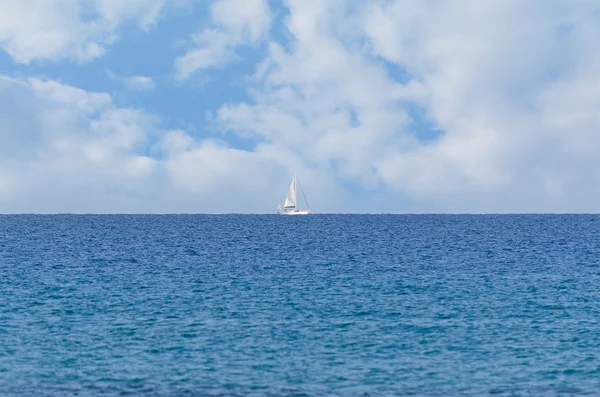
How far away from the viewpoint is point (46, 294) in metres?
54.9

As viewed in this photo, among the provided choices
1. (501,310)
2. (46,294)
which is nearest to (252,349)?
(501,310)

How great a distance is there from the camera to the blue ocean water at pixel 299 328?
3127cm

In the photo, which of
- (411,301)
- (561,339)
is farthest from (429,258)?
(561,339)

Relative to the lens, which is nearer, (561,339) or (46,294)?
(561,339)

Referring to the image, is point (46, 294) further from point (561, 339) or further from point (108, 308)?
point (561, 339)

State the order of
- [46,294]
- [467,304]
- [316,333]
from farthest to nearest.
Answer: [46,294] < [467,304] < [316,333]

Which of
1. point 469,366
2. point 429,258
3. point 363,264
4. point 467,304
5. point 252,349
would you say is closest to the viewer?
point 469,366

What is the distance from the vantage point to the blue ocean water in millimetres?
31266

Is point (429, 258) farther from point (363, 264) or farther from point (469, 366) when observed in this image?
point (469, 366)

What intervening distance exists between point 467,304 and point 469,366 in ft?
57.2

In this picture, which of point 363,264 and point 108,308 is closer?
point 108,308

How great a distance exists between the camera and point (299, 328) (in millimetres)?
42031

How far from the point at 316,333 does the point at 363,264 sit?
3782 centimetres

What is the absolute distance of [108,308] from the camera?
48.9 meters
